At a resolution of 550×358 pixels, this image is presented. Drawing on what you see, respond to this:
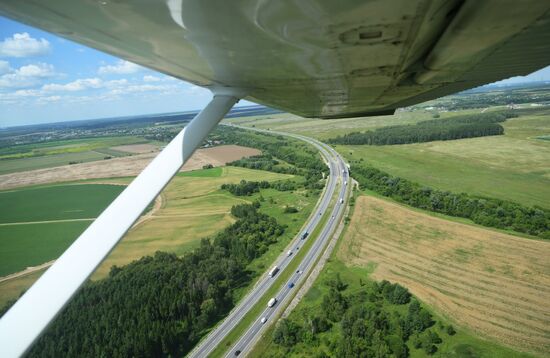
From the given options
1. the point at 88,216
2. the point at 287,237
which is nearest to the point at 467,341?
the point at 287,237

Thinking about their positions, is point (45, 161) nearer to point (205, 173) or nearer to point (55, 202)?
point (55, 202)

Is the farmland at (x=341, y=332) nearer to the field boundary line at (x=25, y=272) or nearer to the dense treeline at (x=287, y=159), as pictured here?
the dense treeline at (x=287, y=159)

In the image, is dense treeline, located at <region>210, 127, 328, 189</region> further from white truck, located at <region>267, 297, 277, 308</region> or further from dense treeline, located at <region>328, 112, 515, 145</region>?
white truck, located at <region>267, 297, 277, 308</region>

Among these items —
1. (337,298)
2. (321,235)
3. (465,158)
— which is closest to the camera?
(337,298)

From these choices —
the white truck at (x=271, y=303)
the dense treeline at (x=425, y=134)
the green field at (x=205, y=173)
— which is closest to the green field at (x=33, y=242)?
the green field at (x=205, y=173)

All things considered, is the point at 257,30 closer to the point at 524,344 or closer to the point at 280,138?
the point at 524,344

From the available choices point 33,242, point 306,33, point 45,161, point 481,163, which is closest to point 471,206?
point 481,163
